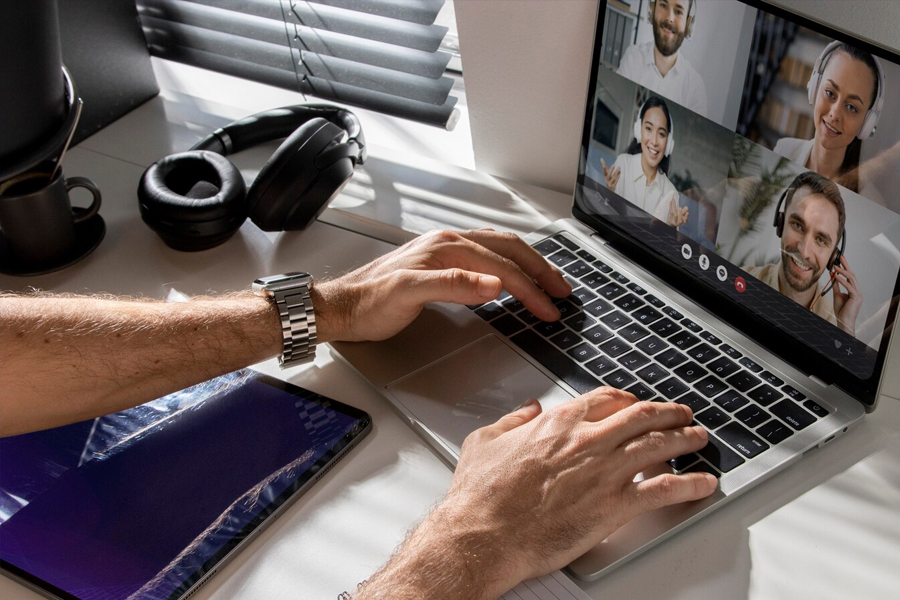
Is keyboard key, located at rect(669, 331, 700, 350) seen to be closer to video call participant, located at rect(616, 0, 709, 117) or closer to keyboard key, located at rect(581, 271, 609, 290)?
keyboard key, located at rect(581, 271, 609, 290)

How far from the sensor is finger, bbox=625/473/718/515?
0.71 meters

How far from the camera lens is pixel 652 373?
2.83 feet

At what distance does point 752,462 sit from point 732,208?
0.90ft

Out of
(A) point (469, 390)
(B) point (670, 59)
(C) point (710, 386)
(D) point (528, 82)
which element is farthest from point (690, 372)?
(D) point (528, 82)

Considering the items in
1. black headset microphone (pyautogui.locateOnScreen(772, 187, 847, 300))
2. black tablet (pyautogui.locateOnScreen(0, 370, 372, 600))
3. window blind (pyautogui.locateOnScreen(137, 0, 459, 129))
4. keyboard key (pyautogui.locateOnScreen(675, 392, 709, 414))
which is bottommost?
black tablet (pyautogui.locateOnScreen(0, 370, 372, 600))

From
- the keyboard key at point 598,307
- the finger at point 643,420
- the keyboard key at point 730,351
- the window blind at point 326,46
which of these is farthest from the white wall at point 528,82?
the finger at point 643,420

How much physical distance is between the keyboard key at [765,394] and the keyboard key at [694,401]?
5cm

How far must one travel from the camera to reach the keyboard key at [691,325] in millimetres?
913

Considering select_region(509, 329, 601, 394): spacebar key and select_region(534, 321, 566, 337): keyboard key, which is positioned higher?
select_region(534, 321, 566, 337): keyboard key

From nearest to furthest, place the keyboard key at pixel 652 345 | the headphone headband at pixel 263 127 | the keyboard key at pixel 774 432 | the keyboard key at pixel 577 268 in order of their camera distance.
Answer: the keyboard key at pixel 774 432 → the keyboard key at pixel 652 345 → the keyboard key at pixel 577 268 → the headphone headband at pixel 263 127

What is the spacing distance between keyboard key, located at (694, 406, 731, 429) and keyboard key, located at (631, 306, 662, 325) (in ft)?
0.48

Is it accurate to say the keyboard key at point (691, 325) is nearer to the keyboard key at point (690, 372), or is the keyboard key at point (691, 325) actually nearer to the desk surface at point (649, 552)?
the keyboard key at point (690, 372)

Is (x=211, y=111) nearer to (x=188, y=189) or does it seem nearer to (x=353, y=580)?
(x=188, y=189)

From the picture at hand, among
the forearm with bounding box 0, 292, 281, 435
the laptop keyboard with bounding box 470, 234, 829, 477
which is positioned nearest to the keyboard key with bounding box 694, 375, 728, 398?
the laptop keyboard with bounding box 470, 234, 829, 477
